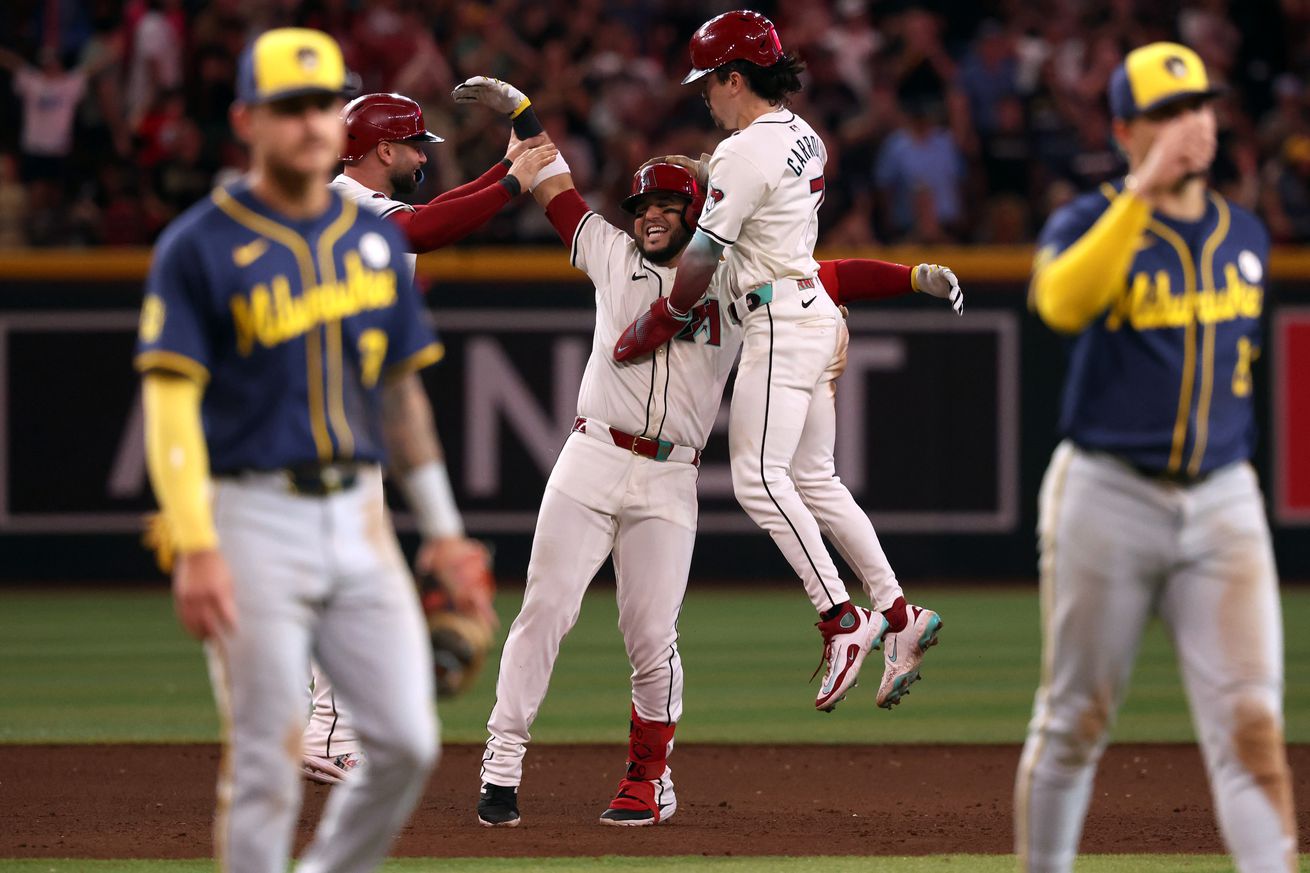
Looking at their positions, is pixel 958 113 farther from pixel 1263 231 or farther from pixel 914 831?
pixel 1263 231

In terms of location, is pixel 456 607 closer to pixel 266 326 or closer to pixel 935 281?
pixel 266 326

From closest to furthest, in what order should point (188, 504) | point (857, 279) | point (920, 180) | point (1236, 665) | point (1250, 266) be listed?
point (188, 504), point (1236, 665), point (1250, 266), point (857, 279), point (920, 180)

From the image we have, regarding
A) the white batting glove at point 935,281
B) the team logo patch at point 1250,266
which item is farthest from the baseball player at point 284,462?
the white batting glove at point 935,281

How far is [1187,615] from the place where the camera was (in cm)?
446

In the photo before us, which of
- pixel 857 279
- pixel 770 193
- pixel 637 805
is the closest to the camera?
pixel 637 805

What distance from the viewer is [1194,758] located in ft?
27.4

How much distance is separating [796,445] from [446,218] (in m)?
1.55

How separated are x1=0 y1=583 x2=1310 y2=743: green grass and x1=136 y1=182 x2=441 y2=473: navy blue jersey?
4839 mm

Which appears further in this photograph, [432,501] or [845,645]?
[845,645]

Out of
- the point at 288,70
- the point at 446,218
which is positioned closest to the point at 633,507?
the point at 446,218

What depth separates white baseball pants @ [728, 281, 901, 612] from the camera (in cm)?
710

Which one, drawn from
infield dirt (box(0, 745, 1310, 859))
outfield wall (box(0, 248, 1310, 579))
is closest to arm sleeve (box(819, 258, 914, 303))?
infield dirt (box(0, 745, 1310, 859))

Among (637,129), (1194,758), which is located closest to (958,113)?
(637,129)

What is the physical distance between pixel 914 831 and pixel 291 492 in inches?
129
